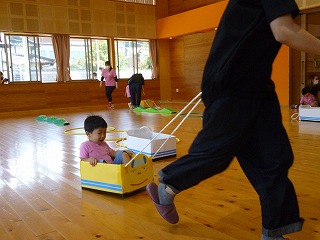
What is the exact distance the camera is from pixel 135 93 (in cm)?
999

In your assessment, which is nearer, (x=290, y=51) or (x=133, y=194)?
(x=133, y=194)

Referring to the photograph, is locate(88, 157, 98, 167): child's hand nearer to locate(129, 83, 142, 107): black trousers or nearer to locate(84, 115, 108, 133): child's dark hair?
locate(84, 115, 108, 133): child's dark hair

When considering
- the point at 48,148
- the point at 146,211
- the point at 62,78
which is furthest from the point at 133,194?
the point at 62,78

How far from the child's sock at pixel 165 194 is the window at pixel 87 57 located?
10.3 metres

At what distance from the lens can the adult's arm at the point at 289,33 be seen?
1163 mm

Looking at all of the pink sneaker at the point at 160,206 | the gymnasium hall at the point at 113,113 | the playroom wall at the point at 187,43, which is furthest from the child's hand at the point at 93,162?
the playroom wall at the point at 187,43

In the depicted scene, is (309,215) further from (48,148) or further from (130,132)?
(48,148)

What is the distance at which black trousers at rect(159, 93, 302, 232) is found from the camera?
1.33m

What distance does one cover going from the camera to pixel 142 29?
1252 centimetres

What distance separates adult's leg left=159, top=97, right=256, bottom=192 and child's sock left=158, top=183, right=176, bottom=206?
214mm

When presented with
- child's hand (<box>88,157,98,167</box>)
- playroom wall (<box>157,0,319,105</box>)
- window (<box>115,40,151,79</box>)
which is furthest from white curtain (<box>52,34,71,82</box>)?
child's hand (<box>88,157,98,167</box>)

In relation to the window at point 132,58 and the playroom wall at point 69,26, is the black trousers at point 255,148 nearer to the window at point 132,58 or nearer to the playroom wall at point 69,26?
the playroom wall at point 69,26

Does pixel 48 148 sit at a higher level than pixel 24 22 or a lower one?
lower

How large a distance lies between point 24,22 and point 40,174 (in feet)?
28.3
